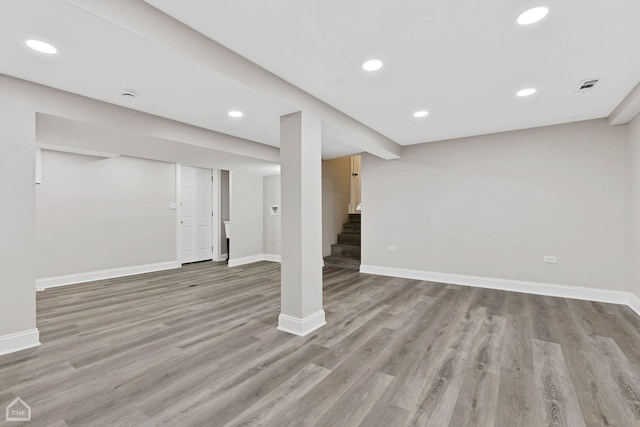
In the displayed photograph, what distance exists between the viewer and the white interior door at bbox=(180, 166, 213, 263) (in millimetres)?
6602

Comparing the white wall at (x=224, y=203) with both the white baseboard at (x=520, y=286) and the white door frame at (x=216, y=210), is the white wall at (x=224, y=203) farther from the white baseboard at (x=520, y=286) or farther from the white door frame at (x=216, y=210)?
the white baseboard at (x=520, y=286)

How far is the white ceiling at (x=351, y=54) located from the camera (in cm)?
170

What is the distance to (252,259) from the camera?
273 inches

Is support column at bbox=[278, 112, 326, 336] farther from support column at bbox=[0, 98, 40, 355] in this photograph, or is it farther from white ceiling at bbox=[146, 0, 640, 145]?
support column at bbox=[0, 98, 40, 355]

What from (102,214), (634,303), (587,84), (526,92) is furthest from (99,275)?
(634,303)

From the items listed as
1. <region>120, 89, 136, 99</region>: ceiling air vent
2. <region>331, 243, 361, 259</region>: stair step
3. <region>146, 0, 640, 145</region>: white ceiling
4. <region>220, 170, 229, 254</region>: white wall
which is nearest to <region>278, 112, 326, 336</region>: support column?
<region>146, 0, 640, 145</region>: white ceiling

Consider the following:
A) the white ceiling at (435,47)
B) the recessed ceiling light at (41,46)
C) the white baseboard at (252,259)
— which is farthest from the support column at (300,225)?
the white baseboard at (252,259)

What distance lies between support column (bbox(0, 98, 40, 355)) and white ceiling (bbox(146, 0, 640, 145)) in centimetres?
177

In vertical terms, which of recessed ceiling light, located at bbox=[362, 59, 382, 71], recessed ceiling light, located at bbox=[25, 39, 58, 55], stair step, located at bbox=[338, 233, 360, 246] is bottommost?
stair step, located at bbox=[338, 233, 360, 246]

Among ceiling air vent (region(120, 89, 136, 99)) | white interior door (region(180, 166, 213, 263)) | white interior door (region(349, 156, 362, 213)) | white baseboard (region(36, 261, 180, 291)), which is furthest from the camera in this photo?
white interior door (region(349, 156, 362, 213))

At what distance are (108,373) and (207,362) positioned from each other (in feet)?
2.29

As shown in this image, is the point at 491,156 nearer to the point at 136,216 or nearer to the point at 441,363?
→ the point at 441,363

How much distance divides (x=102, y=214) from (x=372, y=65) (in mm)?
5458

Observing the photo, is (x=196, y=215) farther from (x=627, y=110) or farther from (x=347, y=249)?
(x=627, y=110)
